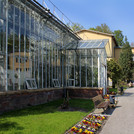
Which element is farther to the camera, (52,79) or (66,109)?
(52,79)

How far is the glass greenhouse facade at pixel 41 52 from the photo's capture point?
10883 mm

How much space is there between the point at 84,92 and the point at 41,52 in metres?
6.14

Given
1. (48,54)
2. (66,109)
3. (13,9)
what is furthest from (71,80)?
(13,9)

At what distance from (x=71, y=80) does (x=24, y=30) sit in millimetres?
8194

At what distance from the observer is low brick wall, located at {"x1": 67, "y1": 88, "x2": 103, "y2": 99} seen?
58.0 ft

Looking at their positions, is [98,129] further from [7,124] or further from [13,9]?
[13,9]

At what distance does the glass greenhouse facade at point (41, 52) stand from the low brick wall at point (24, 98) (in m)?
0.42

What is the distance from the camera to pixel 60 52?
19078 millimetres

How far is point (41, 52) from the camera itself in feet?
49.4

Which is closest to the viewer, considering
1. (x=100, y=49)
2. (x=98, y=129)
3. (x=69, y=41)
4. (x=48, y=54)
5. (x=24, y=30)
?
(x=98, y=129)

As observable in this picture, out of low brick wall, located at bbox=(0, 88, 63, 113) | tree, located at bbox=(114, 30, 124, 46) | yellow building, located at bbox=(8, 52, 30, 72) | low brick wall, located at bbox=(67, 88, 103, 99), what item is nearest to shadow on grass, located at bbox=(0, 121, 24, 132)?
low brick wall, located at bbox=(0, 88, 63, 113)

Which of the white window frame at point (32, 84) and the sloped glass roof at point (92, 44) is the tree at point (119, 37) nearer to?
the sloped glass roof at point (92, 44)

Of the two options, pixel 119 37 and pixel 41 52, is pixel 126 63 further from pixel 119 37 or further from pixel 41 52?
pixel 41 52

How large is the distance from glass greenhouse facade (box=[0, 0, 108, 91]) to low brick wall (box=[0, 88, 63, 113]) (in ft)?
1.38
